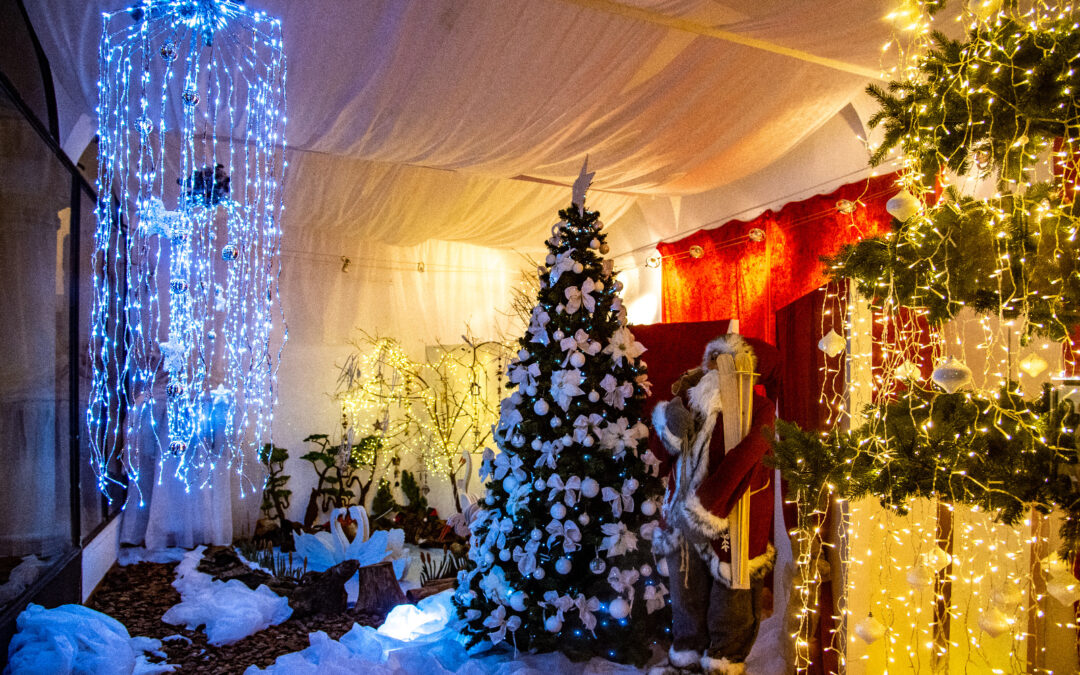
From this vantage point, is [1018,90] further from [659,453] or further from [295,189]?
[295,189]

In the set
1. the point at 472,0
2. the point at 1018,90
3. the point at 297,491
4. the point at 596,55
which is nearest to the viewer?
the point at 1018,90

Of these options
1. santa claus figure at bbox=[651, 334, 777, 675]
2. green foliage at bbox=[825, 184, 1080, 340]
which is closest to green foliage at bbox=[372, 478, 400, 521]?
santa claus figure at bbox=[651, 334, 777, 675]

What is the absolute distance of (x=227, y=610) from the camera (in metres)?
4.31

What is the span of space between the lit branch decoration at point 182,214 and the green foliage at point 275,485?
252mm

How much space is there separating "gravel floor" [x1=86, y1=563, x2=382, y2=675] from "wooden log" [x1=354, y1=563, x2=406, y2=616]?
7cm

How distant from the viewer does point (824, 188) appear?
188 inches

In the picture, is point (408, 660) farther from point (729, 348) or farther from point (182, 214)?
point (182, 214)

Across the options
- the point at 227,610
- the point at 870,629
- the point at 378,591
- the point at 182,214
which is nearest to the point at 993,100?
the point at 870,629

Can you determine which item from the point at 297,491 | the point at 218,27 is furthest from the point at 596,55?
the point at 297,491

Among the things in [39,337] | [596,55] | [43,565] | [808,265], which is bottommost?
[43,565]

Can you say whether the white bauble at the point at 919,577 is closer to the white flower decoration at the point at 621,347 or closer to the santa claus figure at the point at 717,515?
the santa claus figure at the point at 717,515

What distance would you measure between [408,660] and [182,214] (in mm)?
2818

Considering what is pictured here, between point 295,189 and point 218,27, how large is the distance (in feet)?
9.30

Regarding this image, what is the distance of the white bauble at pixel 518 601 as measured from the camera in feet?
11.2
